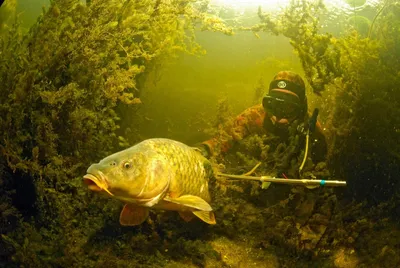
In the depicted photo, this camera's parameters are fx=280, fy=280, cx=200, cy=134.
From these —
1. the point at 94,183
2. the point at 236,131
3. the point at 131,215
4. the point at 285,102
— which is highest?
the point at 94,183

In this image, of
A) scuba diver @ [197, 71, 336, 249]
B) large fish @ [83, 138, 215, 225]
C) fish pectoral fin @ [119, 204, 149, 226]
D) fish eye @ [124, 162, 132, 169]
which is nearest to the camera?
large fish @ [83, 138, 215, 225]

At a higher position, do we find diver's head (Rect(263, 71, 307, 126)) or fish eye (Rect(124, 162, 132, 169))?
fish eye (Rect(124, 162, 132, 169))

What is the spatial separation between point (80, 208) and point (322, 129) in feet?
14.7

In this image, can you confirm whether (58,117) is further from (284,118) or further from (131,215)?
(284,118)

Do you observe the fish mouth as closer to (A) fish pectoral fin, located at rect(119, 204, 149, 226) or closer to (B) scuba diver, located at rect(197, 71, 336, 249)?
(A) fish pectoral fin, located at rect(119, 204, 149, 226)

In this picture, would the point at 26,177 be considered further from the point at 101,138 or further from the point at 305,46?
the point at 305,46

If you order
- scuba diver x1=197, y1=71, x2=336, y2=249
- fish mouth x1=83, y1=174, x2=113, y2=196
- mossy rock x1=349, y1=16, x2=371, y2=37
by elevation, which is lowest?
scuba diver x1=197, y1=71, x2=336, y2=249

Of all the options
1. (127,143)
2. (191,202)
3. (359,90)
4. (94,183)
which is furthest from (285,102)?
(94,183)

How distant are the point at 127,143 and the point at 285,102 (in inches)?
114

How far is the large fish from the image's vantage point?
8.43 ft

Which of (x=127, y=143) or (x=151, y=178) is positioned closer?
(x=151, y=178)

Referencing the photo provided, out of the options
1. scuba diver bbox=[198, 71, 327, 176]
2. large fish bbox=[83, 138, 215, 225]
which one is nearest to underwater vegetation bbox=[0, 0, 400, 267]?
scuba diver bbox=[198, 71, 327, 176]

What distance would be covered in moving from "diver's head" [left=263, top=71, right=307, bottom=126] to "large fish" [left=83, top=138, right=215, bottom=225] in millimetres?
2297

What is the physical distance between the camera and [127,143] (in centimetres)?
461
